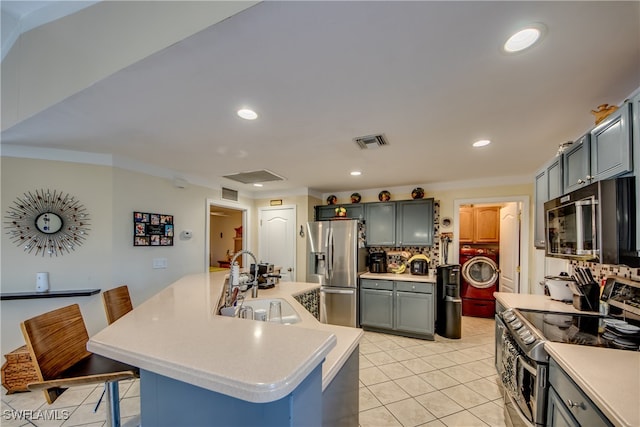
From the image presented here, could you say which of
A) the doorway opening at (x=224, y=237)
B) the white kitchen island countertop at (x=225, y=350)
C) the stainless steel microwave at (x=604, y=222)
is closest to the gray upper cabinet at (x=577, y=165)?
the stainless steel microwave at (x=604, y=222)

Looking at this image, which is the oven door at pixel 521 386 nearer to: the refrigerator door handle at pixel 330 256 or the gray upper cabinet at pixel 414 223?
the gray upper cabinet at pixel 414 223

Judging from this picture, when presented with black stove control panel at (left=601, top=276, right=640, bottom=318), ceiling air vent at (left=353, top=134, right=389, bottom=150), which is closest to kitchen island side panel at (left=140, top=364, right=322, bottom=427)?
ceiling air vent at (left=353, top=134, right=389, bottom=150)

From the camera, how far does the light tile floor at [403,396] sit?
79.8 inches

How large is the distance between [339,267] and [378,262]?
2.27 feet

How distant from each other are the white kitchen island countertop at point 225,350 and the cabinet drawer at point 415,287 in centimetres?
261

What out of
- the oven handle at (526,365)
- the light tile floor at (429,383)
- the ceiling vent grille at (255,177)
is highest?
the ceiling vent grille at (255,177)

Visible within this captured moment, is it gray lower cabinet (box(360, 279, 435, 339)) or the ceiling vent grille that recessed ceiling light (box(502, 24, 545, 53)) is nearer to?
the ceiling vent grille

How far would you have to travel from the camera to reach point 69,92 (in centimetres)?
169

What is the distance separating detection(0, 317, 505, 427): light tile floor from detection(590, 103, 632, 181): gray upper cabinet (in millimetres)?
1946

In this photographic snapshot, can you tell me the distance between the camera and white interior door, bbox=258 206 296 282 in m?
4.76

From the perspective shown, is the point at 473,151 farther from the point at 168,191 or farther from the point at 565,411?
the point at 168,191

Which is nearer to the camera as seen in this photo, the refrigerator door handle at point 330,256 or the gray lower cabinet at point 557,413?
the gray lower cabinet at point 557,413

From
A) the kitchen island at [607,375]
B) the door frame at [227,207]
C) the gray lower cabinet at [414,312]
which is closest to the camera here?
the kitchen island at [607,375]

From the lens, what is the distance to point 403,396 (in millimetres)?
2359
